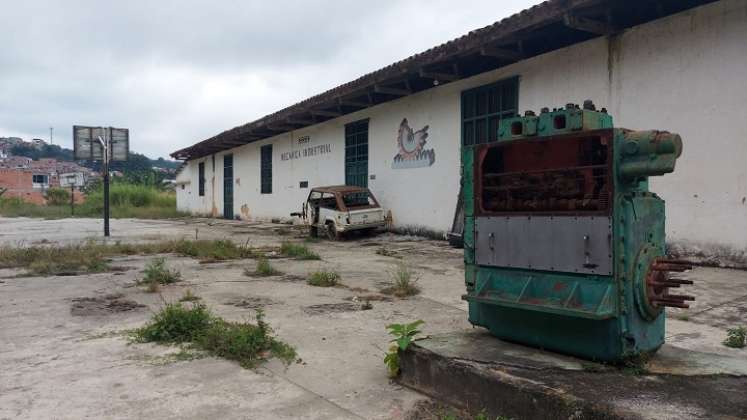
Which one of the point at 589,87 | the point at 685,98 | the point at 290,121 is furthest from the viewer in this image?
the point at 290,121

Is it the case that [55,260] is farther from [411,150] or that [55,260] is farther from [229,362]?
[411,150]

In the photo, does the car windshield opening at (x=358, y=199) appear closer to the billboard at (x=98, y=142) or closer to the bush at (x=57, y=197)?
the billboard at (x=98, y=142)

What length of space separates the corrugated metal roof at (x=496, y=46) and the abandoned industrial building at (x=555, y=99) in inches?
1.1

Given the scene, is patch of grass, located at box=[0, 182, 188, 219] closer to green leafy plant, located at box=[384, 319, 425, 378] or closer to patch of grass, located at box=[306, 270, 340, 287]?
patch of grass, located at box=[306, 270, 340, 287]

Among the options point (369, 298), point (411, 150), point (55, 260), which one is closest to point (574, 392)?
point (369, 298)

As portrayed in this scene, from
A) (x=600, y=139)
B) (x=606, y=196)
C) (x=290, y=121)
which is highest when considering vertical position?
(x=290, y=121)

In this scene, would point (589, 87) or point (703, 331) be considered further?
point (589, 87)

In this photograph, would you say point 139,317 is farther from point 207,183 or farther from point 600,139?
point 207,183

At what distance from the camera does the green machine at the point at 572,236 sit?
8.77ft

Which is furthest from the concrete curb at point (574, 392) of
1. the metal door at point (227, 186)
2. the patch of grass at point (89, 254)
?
the metal door at point (227, 186)

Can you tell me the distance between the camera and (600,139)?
2826mm

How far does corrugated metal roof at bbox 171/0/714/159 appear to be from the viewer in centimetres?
800

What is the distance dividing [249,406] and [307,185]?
15.8m

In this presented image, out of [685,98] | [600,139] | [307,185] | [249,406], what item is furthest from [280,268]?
[307,185]
